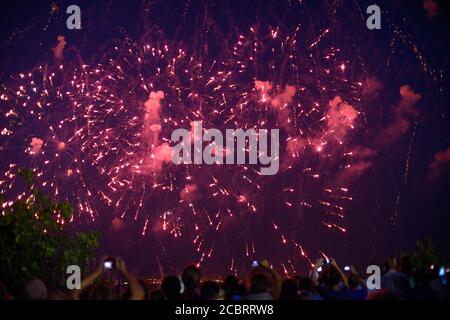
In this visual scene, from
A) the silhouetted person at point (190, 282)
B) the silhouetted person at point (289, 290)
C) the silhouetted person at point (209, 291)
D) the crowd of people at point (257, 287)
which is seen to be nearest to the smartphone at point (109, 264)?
the crowd of people at point (257, 287)

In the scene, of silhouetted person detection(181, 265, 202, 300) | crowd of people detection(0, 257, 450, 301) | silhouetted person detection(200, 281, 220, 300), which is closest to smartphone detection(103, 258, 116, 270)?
crowd of people detection(0, 257, 450, 301)

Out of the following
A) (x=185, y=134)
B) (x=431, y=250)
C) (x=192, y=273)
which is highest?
(x=185, y=134)

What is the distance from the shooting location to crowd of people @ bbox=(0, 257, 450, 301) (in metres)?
5.61

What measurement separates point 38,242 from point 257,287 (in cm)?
321

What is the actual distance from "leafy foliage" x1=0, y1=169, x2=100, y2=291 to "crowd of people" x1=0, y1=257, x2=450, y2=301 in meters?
1.18

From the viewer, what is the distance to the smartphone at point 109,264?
17.8ft

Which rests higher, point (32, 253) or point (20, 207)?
point (20, 207)

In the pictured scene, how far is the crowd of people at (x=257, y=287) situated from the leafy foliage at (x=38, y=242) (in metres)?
1.18
